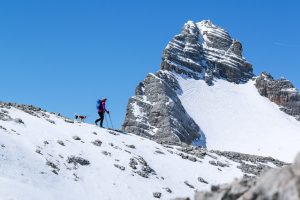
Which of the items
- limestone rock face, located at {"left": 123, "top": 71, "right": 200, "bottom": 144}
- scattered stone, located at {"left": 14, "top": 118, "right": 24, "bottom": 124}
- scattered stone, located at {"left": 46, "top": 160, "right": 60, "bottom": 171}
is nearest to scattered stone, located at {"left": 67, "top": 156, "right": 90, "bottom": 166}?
scattered stone, located at {"left": 46, "top": 160, "right": 60, "bottom": 171}

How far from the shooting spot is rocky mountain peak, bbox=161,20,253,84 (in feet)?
484

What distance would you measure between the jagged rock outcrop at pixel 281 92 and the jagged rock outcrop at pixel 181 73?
7.92 meters

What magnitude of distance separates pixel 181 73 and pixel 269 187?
5154 inches

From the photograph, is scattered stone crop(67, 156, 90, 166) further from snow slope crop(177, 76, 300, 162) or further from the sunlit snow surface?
snow slope crop(177, 76, 300, 162)

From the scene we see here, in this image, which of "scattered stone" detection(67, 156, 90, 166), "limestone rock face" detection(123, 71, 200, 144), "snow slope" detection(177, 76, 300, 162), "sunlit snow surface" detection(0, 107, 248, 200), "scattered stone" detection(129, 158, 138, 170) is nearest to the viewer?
"sunlit snow surface" detection(0, 107, 248, 200)

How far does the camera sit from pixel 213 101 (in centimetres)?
13688

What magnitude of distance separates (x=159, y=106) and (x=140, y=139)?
2945 inches

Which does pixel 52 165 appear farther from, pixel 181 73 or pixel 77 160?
pixel 181 73

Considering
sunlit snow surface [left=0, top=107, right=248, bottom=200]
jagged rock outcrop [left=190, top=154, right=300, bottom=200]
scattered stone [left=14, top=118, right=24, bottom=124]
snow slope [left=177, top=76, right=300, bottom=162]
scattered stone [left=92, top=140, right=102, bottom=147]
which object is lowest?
jagged rock outcrop [left=190, top=154, right=300, bottom=200]

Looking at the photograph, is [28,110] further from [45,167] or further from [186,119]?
[186,119]

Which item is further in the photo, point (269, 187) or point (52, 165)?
point (52, 165)

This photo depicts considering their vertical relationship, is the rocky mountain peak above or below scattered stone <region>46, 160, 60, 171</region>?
above

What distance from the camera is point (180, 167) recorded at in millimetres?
42156

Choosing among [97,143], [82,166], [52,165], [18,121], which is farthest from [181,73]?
[52,165]
